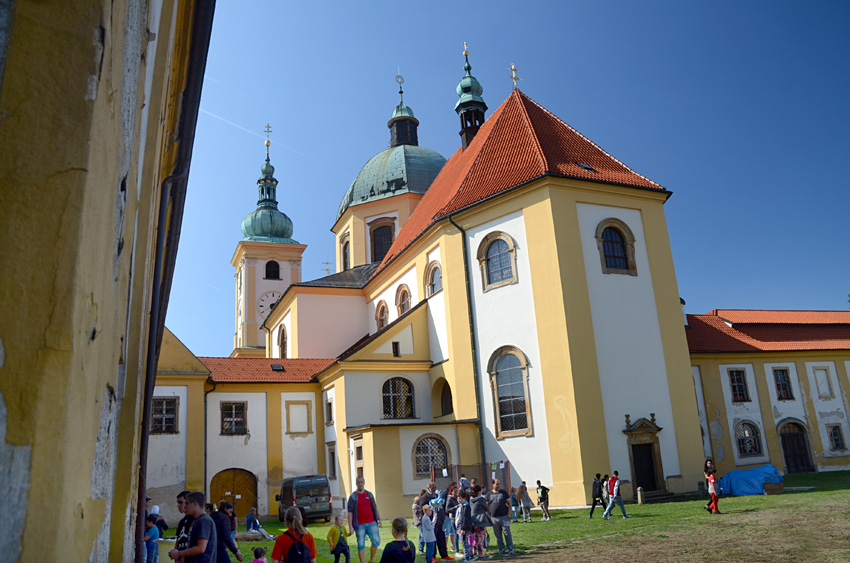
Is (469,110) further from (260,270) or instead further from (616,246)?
(260,270)

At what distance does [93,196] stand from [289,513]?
5.86 metres

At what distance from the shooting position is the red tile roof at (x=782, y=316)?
33.2 meters

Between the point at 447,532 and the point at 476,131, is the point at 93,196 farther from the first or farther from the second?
the point at 476,131

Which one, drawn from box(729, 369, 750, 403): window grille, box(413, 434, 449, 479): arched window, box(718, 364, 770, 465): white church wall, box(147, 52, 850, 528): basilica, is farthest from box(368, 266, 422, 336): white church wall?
box(729, 369, 750, 403): window grille

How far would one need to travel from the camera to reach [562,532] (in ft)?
46.5

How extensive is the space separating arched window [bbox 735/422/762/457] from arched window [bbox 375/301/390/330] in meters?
15.5

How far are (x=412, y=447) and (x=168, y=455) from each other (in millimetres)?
9233

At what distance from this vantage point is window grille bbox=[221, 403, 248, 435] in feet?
85.6

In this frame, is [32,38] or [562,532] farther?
[562,532]

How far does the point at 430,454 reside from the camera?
71.1 ft

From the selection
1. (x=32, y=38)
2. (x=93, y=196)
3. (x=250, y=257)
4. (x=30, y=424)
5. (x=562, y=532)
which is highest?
(x=250, y=257)

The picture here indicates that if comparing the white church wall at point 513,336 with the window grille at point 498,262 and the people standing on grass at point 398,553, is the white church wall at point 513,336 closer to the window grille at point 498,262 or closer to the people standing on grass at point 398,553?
the window grille at point 498,262

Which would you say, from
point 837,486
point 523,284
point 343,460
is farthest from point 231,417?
point 837,486

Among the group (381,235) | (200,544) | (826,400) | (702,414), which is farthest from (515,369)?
(381,235)
